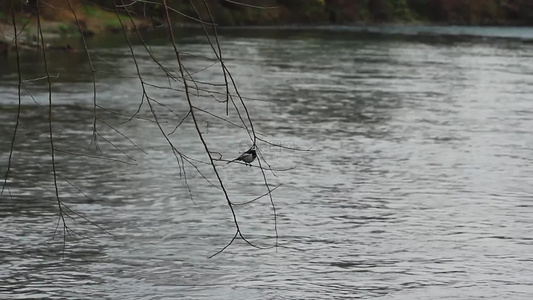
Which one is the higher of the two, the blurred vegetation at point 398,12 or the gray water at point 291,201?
the gray water at point 291,201

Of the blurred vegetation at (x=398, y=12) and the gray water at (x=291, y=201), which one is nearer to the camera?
the gray water at (x=291, y=201)

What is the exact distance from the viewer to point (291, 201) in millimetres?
16141

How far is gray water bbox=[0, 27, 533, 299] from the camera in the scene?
1156cm

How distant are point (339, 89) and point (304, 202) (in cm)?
1902

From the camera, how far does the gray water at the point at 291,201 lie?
1156cm

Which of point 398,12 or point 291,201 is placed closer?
point 291,201

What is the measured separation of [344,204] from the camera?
1588 centimetres

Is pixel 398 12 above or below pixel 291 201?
below

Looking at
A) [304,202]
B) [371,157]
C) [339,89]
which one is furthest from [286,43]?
[304,202]

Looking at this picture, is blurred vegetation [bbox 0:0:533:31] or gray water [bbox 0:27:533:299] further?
blurred vegetation [bbox 0:0:533:31]

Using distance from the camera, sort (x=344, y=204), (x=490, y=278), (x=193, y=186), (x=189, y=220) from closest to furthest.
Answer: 1. (x=490, y=278)
2. (x=189, y=220)
3. (x=344, y=204)
4. (x=193, y=186)

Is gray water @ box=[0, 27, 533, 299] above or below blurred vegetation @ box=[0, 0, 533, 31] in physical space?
above

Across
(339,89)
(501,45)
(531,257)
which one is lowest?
(501,45)

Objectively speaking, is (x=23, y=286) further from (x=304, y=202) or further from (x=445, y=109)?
(x=445, y=109)
